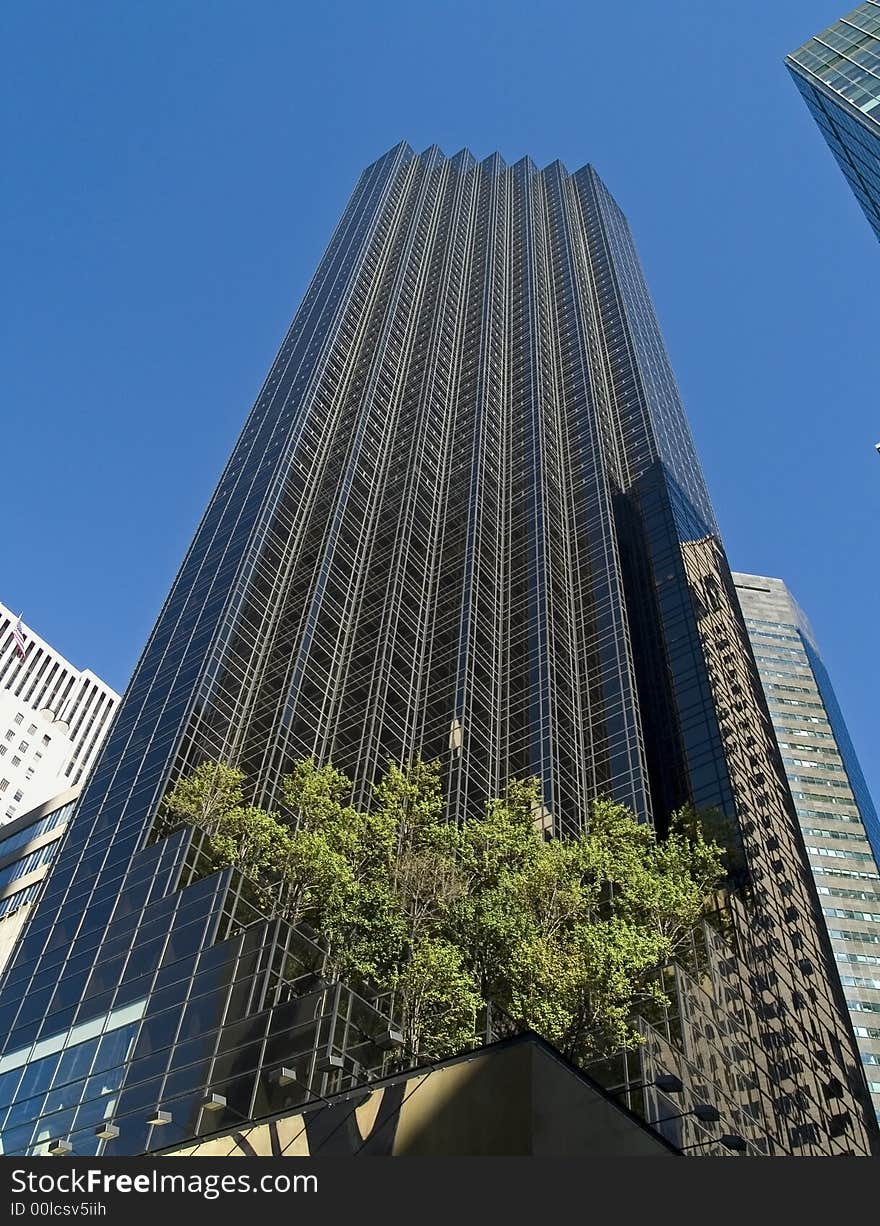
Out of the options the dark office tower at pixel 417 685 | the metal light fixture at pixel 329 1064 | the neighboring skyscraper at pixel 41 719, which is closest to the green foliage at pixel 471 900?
the dark office tower at pixel 417 685

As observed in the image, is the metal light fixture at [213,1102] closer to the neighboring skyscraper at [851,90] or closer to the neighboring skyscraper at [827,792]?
the neighboring skyscraper at [851,90]

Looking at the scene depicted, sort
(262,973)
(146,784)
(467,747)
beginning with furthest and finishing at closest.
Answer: (467,747)
(146,784)
(262,973)

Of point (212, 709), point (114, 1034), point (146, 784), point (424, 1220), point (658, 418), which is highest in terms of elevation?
point (658, 418)

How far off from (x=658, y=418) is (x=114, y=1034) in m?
76.0

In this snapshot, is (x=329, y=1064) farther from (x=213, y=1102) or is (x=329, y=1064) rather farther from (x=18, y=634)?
(x=18, y=634)

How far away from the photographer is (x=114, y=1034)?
36438 millimetres

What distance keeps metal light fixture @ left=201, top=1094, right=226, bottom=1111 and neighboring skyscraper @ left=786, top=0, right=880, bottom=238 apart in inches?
2312

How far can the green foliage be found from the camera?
32.2 m

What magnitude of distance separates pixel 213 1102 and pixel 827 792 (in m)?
85.4

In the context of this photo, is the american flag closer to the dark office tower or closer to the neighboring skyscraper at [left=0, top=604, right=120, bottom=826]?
the neighboring skyscraper at [left=0, top=604, right=120, bottom=826]

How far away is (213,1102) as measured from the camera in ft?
101

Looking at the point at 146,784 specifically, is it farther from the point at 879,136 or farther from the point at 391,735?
the point at 879,136

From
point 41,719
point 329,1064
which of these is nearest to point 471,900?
point 329,1064

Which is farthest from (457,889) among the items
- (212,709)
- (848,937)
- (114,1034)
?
(848,937)
